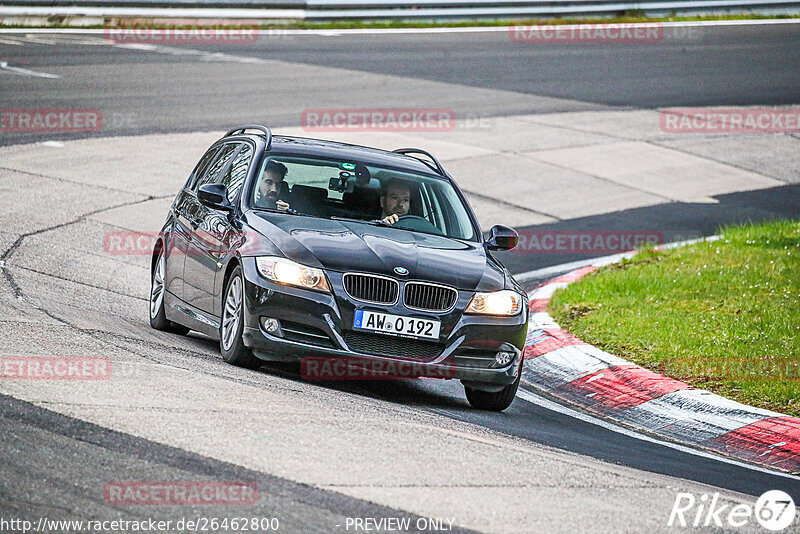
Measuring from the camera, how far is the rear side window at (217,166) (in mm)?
10375

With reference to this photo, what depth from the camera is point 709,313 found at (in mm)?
11461

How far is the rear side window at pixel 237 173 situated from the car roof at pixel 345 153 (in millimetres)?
185

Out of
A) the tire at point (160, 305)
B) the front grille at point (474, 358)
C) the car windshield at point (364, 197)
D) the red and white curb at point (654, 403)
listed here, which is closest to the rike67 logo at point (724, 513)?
the red and white curb at point (654, 403)

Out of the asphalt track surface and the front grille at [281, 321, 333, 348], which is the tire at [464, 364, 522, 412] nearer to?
the asphalt track surface

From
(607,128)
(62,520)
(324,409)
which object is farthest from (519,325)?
(607,128)

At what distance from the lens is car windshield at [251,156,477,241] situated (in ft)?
30.7

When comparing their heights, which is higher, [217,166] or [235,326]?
[217,166]

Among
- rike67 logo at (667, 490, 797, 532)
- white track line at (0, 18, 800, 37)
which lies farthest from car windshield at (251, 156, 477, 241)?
white track line at (0, 18, 800, 37)

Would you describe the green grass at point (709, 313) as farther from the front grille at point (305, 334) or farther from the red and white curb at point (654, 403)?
the front grille at point (305, 334)

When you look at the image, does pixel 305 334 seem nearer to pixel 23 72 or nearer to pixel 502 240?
pixel 502 240

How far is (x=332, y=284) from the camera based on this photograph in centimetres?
823

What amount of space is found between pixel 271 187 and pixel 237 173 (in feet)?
1.69

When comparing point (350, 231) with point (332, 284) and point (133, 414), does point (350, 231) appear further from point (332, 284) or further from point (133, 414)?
point (133, 414)

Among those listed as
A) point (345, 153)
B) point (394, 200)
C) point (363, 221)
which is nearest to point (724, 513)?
point (363, 221)
